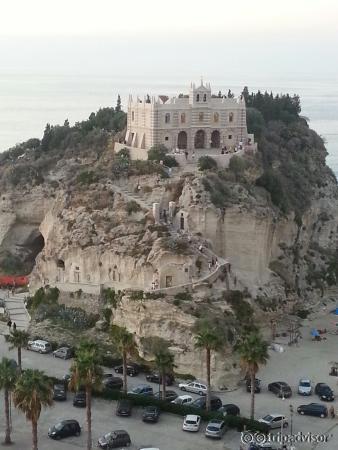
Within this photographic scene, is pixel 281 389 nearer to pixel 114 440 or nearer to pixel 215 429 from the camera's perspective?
pixel 215 429

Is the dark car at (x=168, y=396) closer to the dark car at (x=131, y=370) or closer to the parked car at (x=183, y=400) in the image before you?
the parked car at (x=183, y=400)

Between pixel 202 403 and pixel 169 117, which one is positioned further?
pixel 169 117

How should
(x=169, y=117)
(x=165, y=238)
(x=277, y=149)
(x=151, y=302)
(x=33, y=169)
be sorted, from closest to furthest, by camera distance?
(x=151, y=302)
(x=165, y=238)
(x=169, y=117)
(x=33, y=169)
(x=277, y=149)

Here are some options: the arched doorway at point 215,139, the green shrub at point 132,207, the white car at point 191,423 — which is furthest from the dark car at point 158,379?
the arched doorway at point 215,139

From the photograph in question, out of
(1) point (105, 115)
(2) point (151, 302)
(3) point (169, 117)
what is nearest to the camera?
(2) point (151, 302)

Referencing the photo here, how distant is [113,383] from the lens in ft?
149

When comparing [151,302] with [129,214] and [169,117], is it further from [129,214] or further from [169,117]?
[169,117]

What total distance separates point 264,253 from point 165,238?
8.64 m

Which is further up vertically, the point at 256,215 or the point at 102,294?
the point at 256,215

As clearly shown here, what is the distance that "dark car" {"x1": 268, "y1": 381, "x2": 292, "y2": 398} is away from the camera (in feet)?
147

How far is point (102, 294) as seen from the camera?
5588cm

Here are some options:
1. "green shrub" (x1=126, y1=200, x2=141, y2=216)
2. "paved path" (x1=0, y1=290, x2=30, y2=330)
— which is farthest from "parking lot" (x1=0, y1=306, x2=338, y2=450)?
"green shrub" (x1=126, y1=200, x2=141, y2=216)

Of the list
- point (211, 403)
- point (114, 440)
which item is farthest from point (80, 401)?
point (211, 403)

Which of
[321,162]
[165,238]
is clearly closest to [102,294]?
[165,238]
